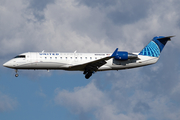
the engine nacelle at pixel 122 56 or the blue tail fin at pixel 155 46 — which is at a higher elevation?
the blue tail fin at pixel 155 46

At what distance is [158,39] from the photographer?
4266cm

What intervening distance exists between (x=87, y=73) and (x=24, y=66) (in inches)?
332

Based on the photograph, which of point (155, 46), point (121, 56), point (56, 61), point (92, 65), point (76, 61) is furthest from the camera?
point (155, 46)

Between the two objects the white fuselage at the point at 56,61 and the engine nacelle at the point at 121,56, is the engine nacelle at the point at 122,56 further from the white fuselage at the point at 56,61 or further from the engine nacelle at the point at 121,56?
the white fuselage at the point at 56,61

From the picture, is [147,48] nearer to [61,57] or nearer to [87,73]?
[87,73]

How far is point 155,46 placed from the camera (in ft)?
139

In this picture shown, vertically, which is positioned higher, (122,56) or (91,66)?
(122,56)

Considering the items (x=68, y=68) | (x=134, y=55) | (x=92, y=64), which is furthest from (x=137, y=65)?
(x=68, y=68)

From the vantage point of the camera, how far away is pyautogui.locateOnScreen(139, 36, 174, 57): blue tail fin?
41.8 m

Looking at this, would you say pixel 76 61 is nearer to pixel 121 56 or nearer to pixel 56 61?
pixel 56 61

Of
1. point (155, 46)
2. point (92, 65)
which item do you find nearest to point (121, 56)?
point (92, 65)

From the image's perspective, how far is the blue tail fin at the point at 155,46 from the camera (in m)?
41.8

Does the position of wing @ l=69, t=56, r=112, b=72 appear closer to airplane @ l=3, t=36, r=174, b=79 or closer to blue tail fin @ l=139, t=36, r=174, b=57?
airplane @ l=3, t=36, r=174, b=79

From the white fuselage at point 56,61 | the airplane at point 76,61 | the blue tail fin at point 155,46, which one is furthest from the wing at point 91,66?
the blue tail fin at point 155,46
